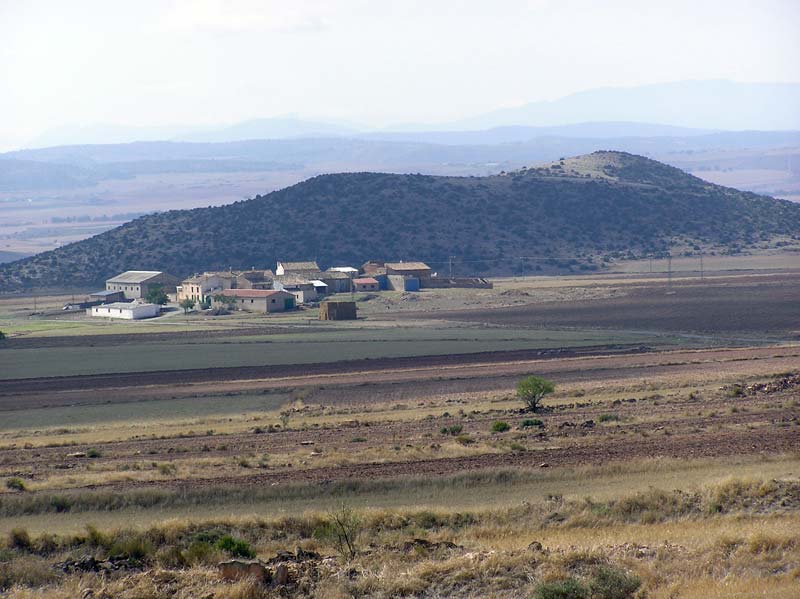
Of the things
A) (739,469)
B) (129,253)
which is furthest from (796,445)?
(129,253)

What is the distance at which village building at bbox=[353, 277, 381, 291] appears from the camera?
9456 cm

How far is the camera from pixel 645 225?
137375 mm

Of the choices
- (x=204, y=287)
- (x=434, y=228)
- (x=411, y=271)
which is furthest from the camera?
(x=434, y=228)

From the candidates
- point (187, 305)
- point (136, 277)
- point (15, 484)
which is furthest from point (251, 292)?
point (15, 484)

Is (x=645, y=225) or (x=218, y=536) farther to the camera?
(x=645, y=225)

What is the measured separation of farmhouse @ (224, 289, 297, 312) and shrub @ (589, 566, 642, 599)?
71190mm

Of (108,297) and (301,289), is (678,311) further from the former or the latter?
(108,297)

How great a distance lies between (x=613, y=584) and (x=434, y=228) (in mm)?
114477

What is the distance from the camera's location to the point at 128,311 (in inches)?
3312

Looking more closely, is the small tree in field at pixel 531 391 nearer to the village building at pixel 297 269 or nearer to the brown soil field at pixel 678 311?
the brown soil field at pixel 678 311

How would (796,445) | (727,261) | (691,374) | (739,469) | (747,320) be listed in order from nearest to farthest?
(739,469), (796,445), (691,374), (747,320), (727,261)

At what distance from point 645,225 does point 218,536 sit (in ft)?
407

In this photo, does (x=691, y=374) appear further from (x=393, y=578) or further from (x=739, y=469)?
(x=393, y=578)

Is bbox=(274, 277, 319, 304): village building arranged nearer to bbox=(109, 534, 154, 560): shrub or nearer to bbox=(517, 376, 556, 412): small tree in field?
bbox=(517, 376, 556, 412): small tree in field
